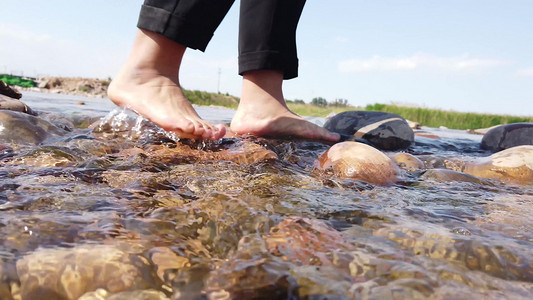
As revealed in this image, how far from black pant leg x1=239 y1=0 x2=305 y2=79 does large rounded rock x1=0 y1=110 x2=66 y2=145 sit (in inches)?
51.0

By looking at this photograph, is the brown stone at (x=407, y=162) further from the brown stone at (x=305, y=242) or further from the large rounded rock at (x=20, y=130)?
the large rounded rock at (x=20, y=130)

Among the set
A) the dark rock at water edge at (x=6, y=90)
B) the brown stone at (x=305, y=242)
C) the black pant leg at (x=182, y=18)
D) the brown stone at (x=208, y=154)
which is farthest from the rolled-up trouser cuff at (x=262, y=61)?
the dark rock at water edge at (x=6, y=90)

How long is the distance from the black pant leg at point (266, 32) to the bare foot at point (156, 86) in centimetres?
48

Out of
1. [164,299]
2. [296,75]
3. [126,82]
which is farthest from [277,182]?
[296,75]

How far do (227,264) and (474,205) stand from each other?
0.91 meters

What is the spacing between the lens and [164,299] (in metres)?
0.57

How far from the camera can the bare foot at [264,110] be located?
8.64 ft

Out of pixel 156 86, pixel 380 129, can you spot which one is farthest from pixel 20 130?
pixel 380 129

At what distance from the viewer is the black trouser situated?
2.06 metres

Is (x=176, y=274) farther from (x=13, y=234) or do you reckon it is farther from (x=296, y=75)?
(x=296, y=75)

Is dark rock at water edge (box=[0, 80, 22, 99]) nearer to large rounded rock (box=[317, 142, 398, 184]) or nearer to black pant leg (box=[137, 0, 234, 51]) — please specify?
black pant leg (box=[137, 0, 234, 51])

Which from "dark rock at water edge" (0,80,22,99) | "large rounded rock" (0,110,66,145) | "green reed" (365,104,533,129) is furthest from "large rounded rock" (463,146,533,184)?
"green reed" (365,104,533,129)

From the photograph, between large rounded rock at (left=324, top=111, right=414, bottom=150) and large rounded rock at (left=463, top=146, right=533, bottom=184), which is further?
large rounded rock at (left=324, top=111, right=414, bottom=150)

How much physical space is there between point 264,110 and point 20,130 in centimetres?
149
